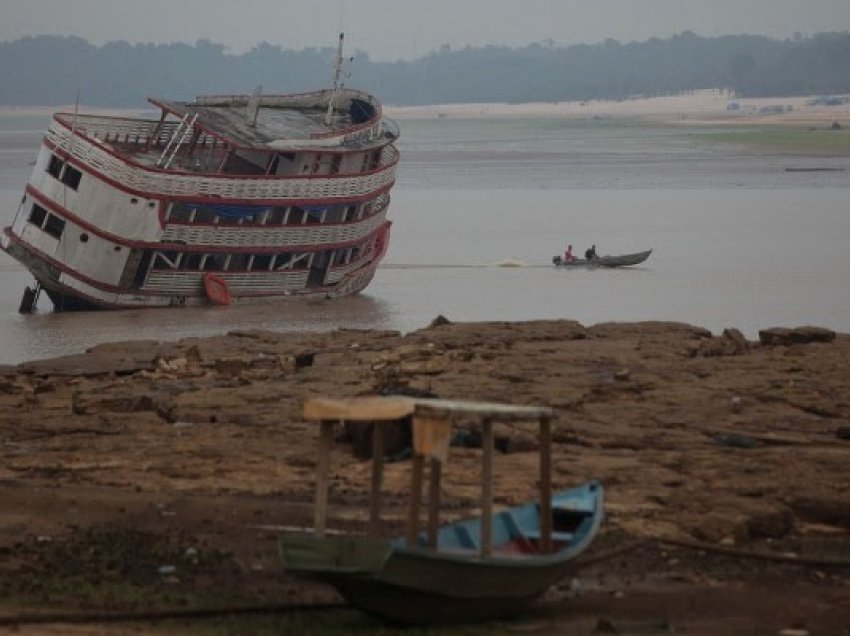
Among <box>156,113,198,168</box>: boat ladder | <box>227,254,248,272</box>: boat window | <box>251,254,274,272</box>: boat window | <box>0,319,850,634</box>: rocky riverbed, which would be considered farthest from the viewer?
<box>251,254,274,272</box>: boat window

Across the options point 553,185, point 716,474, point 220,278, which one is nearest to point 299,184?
point 220,278

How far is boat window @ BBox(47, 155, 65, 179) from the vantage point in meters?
39.2

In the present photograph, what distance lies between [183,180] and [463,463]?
70.4 ft

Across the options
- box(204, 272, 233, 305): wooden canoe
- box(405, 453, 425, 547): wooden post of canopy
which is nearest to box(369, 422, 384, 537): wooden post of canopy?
box(405, 453, 425, 547): wooden post of canopy

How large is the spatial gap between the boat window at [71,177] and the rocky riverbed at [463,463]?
1053cm

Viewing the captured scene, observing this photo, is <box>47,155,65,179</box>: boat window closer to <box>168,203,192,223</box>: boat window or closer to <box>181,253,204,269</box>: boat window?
<box>168,203,192,223</box>: boat window

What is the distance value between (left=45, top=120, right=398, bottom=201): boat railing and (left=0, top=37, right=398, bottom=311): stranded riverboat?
3cm

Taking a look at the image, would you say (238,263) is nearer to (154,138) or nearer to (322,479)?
(154,138)

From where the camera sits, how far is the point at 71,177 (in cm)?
3903

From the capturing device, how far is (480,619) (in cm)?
1387

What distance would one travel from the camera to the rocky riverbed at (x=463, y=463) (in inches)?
587

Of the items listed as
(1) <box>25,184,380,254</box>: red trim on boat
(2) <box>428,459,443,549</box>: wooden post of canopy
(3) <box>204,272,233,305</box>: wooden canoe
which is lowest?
(2) <box>428,459,443,549</box>: wooden post of canopy

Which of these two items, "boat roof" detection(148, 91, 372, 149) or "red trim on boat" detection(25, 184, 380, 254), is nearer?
"red trim on boat" detection(25, 184, 380, 254)

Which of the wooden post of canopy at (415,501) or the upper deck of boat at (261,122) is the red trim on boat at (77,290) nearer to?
the upper deck of boat at (261,122)
